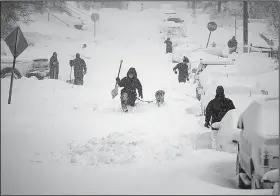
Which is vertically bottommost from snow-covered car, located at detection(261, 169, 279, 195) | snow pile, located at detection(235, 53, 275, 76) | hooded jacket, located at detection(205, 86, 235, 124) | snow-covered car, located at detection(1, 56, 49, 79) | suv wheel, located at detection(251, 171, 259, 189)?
suv wheel, located at detection(251, 171, 259, 189)

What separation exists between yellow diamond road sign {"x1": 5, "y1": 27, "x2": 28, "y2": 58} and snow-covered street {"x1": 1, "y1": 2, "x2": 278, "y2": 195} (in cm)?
56

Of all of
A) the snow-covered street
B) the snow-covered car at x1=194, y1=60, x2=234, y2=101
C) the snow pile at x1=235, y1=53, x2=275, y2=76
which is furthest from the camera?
the snow-covered car at x1=194, y1=60, x2=234, y2=101

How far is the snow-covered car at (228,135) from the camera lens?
743 centimetres

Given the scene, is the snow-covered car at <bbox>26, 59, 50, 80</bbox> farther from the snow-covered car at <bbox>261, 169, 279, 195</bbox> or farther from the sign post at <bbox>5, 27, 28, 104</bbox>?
the snow-covered car at <bbox>261, 169, 279, 195</bbox>

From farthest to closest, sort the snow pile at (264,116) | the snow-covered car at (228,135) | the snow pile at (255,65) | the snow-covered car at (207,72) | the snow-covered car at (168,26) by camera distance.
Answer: the snow-covered car at (168,26)
the snow-covered car at (207,72)
the snow pile at (255,65)
the snow-covered car at (228,135)
the snow pile at (264,116)

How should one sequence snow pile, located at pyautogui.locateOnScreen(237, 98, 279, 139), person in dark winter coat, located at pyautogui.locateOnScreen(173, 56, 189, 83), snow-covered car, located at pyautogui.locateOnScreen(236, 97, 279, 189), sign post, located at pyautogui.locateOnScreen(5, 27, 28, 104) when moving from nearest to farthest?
1. snow-covered car, located at pyautogui.locateOnScreen(236, 97, 279, 189)
2. snow pile, located at pyautogui.locateOnScreen(237, 98, 279, 139)
3. sign post, located at pyautogui.locateOnScreen(5, 27, 28, 104)
4. person in dark winter coat, located at pyautogui.locateOnScreen(173, 56, 189, 83)

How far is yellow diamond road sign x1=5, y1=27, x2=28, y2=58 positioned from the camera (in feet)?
22.1

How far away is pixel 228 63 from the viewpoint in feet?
46.2

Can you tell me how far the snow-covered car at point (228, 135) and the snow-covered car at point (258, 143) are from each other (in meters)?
1.16

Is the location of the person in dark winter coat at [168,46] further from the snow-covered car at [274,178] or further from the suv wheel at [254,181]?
the snow-covered car at [274,178]

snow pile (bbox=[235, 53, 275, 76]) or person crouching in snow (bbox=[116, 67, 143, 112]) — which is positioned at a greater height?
snow pile (bbox=[235, 53, 275, 76])

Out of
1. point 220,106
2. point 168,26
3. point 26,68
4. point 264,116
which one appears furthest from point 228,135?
point 168,26

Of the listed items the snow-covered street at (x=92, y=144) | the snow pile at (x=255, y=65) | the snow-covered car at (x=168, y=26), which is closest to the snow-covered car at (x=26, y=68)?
the snow-covered street at (x=92, y=144)

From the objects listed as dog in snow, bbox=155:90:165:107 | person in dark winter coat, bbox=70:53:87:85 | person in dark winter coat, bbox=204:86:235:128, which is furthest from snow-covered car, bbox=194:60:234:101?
person in dark winter coat, bbox=70:53:87:85
